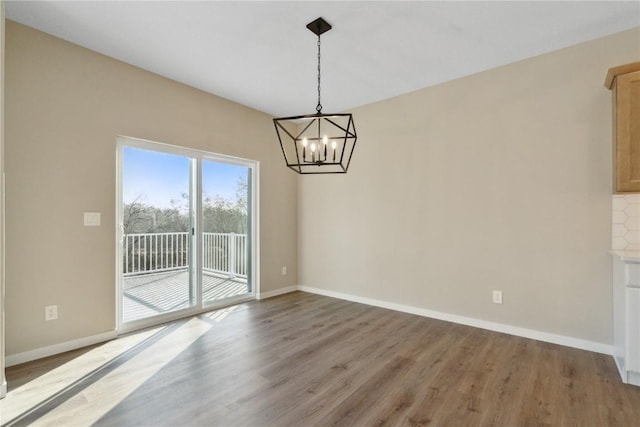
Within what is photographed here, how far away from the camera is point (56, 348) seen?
9.04ft

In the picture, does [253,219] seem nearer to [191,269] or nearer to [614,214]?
[191,269]

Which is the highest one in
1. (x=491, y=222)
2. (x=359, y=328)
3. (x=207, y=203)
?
(x=207, y=203)

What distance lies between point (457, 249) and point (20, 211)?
14.2 ft

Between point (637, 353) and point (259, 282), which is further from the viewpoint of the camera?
point (259, 282)

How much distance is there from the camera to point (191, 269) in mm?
3912

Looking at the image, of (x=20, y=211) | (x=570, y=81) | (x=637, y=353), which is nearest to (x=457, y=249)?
(x=637, y=353)

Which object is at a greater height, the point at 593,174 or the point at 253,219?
the point at 593,174

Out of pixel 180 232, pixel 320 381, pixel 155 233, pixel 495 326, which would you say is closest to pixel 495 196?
pixel 495 326

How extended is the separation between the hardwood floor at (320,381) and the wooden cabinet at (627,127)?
1.56 metres

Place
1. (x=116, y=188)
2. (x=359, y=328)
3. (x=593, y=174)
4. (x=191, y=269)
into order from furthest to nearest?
1. (x=191, y=269)
2. (x=359, y=328)
3. (x=116, y=188)
4. (x=593, y=174)

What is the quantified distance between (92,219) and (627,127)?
481 centimetres

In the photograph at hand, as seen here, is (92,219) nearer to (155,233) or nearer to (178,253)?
(155,233)

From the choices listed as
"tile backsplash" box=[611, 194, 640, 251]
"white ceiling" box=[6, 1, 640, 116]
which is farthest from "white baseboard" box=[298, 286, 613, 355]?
"white ceiling" box=[6, 1, 640, 116]

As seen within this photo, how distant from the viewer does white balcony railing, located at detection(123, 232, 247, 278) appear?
3.41 m
